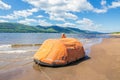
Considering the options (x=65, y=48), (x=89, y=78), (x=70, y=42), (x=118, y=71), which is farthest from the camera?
(x=70, y=42)

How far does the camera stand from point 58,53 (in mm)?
11305

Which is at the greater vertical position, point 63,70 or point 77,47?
point 77,47

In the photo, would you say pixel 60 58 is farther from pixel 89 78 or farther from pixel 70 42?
pixel 89 78

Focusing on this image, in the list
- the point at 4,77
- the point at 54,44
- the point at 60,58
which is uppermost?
the point at 54,44

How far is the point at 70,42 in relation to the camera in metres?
12.9

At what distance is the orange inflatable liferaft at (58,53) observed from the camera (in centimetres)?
1108

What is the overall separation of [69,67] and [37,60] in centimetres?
258

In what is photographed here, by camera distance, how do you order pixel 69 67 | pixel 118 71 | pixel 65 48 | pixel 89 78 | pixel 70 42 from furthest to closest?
pixel 70 42, pixel 65 48, pixel 69 67, pixel 118 71, pixel 89 78

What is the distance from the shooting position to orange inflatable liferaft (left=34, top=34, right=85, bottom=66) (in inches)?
436

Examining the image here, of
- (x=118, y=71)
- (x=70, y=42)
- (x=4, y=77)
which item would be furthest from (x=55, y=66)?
(x=118, y=71)

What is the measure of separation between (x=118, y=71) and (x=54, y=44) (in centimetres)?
499

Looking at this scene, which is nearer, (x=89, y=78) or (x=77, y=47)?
(x=89, y=78)

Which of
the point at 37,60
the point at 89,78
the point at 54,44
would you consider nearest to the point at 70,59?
the point at 54,44

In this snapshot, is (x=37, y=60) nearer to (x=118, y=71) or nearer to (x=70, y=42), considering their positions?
(x=70, y=42)
